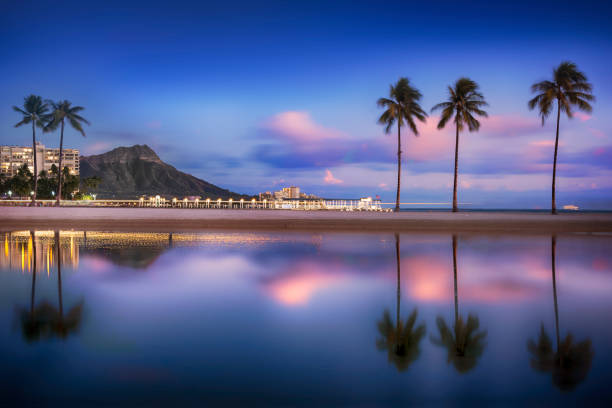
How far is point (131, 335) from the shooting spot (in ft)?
16.0

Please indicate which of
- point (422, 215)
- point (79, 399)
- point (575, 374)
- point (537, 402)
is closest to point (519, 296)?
point (575, 374)

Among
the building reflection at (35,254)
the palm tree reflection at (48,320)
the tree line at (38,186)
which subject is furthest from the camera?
the tree line at (38,186)

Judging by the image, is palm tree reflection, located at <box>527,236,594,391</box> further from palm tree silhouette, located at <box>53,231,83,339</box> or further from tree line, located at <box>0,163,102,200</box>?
tree line, located at <box>0,163,102,200</box>

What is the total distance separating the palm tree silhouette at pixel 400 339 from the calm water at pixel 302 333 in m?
0.03

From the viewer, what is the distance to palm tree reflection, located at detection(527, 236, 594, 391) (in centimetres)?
376

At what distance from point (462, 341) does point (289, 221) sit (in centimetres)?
1844

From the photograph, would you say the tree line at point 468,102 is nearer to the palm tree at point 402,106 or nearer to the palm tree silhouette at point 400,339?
the palm tree at point 402,106

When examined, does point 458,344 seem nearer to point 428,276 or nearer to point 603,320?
point 603,320

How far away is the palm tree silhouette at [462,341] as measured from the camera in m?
4.18

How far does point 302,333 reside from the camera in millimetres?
5012

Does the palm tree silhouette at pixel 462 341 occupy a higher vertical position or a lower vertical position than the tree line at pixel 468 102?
lower

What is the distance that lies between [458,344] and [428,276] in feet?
13.7

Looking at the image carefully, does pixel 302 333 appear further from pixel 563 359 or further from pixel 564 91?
pixel 564 91

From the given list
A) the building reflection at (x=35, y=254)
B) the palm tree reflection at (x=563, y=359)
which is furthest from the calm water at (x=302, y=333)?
the building reflection at (x=35, y=254)
